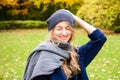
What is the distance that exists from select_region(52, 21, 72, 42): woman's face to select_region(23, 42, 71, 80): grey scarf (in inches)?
3.5

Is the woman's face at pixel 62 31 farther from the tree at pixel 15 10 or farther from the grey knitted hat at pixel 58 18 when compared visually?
the tree at pixel 15 10

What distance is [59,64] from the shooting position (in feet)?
10.6

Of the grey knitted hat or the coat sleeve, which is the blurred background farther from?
the grey knitted hat

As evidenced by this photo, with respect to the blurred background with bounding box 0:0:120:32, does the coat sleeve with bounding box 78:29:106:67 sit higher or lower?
higher

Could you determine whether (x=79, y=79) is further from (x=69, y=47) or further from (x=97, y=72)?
(x=97, y=72)

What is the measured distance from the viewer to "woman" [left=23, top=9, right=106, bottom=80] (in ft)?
10.7

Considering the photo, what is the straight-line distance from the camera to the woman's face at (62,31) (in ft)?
11.2

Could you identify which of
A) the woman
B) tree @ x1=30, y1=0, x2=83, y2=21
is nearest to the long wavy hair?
the woman

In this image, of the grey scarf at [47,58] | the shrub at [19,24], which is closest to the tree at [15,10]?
the shrub at [19,24]

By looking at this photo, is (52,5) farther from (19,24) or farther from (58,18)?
(58,18)

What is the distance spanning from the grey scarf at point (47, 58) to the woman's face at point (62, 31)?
9cm

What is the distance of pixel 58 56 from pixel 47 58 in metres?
0.11

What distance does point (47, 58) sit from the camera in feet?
10.7

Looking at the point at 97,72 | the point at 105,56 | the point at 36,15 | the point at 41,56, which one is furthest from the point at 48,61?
the point at 36,15
